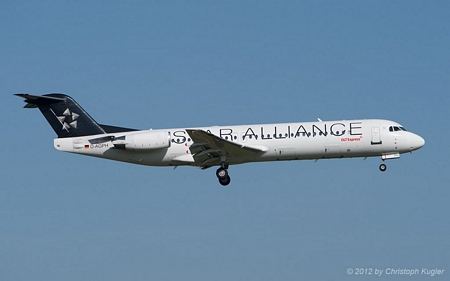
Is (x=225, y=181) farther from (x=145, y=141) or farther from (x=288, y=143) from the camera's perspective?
(x=145, y=141)

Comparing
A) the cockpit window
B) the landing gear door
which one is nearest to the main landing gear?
the landing gear door

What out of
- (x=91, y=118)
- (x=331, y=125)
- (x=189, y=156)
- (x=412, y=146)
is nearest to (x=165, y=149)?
(x=189, y=156)

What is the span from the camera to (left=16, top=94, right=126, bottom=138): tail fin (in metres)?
42.3

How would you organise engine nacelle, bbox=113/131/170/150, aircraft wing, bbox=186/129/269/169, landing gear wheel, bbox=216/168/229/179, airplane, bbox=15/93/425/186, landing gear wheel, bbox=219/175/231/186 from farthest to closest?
landing gear wheel, bbox=219/175/231/186
landing gear wheel, bbox=216/168/229/179
airplane, bbox=15/93/425/186
engine nacelle, bbox=113/131/170/150
aircraft wing, bbox=186/129/269/169

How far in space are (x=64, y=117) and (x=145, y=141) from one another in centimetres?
567

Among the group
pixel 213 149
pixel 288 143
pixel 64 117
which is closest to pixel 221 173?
pixel 213 149

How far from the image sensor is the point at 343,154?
135ft

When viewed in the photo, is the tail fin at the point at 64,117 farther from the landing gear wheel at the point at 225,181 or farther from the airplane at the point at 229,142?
the landing gear wheel at the point at 225,181

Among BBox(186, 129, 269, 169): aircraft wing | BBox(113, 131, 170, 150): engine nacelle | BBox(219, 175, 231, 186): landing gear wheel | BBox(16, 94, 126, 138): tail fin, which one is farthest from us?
BBox(16, 94, 126, 138): tail fin

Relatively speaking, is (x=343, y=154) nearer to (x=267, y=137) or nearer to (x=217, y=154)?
(x=267, y=137)

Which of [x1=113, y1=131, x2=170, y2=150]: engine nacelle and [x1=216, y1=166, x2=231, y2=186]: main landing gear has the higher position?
[x1=113, y1=131, x2=170, y2=150]: engine nacelle

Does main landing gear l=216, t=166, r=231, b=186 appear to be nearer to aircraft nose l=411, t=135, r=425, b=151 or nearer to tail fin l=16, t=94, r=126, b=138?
tail fin l=16, t=94, r=126, b=138

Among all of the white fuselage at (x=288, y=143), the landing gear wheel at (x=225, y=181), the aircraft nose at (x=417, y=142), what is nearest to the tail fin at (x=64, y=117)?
the white fuselage at (x=288, y=143)

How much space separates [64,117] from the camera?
42.6 m
